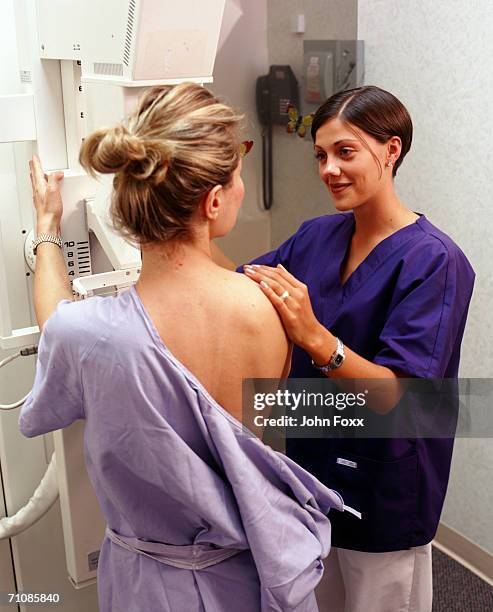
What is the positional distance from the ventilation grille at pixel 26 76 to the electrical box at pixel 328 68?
1.13 meters

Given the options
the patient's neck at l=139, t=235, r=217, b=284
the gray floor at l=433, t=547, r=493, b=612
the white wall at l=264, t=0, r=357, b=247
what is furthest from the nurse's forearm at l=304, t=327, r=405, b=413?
the white wall at l=264, t=0, r=357, b=247

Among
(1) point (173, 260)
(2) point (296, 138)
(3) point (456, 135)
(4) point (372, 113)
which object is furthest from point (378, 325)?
(2) point (296, 138)

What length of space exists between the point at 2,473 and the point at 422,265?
1088 millimetres

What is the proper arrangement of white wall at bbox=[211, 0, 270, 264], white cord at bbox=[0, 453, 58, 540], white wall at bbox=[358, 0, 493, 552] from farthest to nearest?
white wall at bbox=[211, 0, 270, 264]
white wall at bbox=[358, 0, 493, 552]
white cord at bbox=[0, 453, 58, 540]

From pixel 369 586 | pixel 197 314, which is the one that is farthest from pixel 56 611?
pixel 197 314

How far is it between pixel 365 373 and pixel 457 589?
1.28 metres

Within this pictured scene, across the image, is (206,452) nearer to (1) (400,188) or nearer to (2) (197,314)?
(2) (197,314)

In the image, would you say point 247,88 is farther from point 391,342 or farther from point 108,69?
point 391,342

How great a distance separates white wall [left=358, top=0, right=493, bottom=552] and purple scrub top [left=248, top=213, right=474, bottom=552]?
77cm

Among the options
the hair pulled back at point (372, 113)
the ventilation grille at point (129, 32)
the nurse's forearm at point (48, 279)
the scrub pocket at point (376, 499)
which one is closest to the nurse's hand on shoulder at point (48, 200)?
the nurse's forearm at point (48, 279)

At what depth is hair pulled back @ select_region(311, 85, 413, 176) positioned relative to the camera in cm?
142

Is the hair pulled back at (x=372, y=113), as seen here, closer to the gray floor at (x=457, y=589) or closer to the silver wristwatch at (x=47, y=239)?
the silver wristwatch at (x=47, y=239)

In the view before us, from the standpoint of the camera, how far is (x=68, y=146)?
5.19 ft

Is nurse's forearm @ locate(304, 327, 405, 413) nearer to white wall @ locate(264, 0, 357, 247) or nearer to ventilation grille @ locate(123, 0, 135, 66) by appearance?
ventilation grille @ locate(123, 0, 135, 66)
